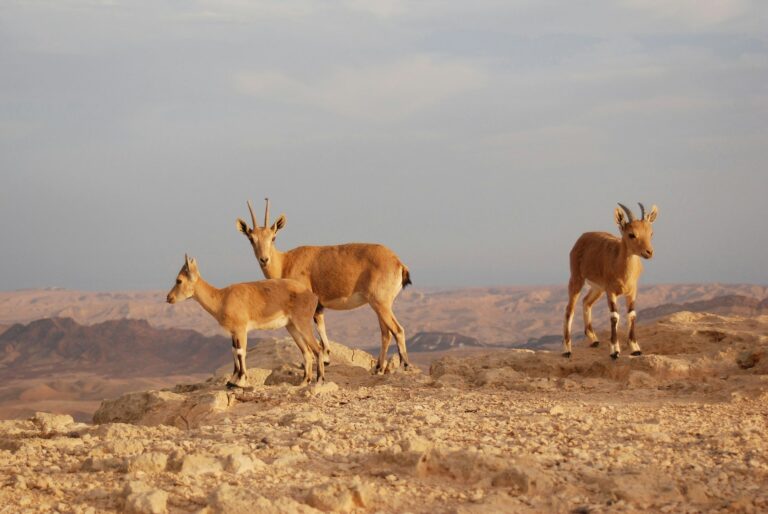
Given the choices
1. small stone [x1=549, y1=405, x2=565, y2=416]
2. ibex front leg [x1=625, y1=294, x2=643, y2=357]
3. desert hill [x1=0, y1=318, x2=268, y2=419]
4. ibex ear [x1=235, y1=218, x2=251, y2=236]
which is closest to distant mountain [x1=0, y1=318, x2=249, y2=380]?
A: desert hill [x1=0, y1=318, x2=268, y2=419]

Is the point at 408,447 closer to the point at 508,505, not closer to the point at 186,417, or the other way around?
the point at 508,505

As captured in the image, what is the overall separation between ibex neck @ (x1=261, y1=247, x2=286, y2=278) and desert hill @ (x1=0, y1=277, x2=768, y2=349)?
53479 mm

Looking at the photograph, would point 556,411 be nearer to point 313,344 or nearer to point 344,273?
point 313,344

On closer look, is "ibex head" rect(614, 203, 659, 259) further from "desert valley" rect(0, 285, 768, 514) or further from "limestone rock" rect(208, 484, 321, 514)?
"limestone rock" rect(208, 484, 321, 514)

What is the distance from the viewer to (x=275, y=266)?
16656 mm

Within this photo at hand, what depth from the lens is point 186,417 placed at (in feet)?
40.5

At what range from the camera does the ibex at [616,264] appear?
15.1 m

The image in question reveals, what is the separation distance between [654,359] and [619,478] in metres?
7.12

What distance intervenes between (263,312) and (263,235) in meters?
2.37

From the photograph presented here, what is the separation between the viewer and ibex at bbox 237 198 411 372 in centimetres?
1634

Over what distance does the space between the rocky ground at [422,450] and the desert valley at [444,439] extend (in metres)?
0.02

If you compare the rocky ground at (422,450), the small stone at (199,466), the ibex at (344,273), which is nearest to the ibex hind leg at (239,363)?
the rocky ground at (422,450)

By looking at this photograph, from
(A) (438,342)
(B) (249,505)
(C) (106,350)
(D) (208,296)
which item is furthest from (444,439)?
(C) (106,350)

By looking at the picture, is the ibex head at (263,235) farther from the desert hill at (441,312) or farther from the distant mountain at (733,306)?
the desert hill at (441,312)
